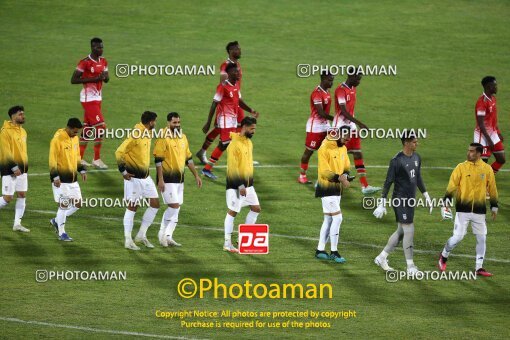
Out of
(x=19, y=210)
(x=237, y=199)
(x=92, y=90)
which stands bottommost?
(x=19, y=210)

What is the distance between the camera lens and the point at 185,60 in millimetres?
42438

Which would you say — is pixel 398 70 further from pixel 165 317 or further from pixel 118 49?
pixel 165 317

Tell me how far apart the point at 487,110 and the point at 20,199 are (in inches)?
436

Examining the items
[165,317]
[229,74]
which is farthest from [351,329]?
[229,74]

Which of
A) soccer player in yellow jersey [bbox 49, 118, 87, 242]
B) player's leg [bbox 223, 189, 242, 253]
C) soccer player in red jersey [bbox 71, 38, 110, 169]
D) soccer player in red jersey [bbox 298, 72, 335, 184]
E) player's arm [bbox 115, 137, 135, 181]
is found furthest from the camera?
soccer player in red jersey [bbox 71, 38, 110, 169]

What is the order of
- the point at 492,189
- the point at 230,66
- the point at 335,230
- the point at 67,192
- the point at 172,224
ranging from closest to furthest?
the point at 492,189 → the point at 335,230 → the point at 172,224 → the point at 67,192 → the point at 230,66

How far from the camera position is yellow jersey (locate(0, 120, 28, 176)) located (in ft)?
82.3

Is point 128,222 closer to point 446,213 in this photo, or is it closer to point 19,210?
point 19,210

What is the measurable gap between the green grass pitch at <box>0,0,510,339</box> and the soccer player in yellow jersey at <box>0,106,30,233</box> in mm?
768

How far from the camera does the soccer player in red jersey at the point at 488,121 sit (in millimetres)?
28312

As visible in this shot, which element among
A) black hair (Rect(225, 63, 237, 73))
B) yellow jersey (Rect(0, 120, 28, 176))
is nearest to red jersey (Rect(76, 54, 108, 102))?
black hair (Rect(225, 63, 237, 73))

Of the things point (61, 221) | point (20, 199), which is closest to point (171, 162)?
point (61, 221)

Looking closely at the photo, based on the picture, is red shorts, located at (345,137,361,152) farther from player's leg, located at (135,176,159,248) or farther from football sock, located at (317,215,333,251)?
player's leg, located at (135,176,159,248)

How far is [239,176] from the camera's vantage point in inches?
947
